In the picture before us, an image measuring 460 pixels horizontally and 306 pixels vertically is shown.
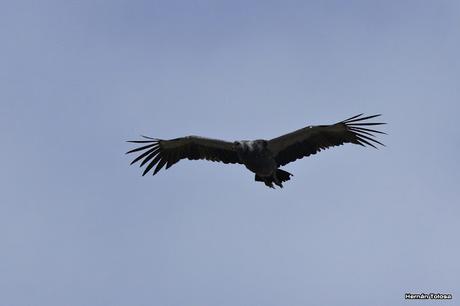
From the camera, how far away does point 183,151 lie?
72.7ft

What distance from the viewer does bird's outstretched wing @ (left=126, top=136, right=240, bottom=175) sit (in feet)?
71.2

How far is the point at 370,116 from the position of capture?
799 inches

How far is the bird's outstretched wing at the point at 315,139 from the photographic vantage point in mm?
20469

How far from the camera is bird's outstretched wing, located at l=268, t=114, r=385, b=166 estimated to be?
67.2 ft

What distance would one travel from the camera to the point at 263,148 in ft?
66.9

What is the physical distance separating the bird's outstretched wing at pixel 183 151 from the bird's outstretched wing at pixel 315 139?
144cm

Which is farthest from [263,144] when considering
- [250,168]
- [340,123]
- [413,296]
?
[413,296]

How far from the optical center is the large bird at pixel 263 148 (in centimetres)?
2042

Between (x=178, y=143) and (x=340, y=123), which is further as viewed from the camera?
(x=178, y=143)

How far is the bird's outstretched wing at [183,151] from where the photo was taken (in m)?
21.7

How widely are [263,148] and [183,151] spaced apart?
2893 mm

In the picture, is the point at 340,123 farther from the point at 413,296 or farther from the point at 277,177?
the point at 413,296

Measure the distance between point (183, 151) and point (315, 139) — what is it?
3.98m

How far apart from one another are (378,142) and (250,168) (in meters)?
3.54
